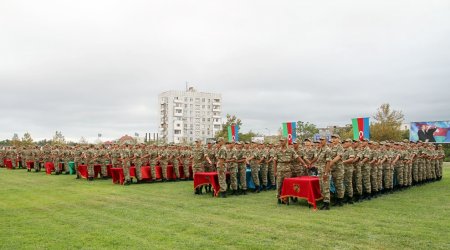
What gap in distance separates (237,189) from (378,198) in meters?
4.36

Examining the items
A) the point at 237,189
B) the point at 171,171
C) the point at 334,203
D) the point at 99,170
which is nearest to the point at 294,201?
the point at 334,203

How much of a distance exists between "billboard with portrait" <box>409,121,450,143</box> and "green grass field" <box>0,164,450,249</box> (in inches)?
863

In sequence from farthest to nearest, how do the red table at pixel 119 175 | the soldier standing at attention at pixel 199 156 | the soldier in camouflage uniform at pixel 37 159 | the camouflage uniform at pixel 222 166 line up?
the soldier in camouflage uniform at pixel 37 159 < the red table at pixel 119 175 < the soldier standing at attention at pixel 199 156 < the camouflage uniform at pixel 222 166

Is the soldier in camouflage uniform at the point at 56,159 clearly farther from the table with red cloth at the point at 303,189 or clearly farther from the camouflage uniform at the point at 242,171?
the table with red cloth at the point at 303,189

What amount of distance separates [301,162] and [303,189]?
3.41 feet

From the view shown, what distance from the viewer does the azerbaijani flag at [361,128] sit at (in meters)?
12.6

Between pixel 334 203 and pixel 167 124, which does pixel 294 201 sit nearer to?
pixel 334 203

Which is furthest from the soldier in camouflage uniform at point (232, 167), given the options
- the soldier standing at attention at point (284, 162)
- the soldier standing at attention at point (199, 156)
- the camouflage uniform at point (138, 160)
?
the camouflage uniform at point (138, 160)

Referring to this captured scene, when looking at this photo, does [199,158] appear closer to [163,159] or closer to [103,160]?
[163,159]

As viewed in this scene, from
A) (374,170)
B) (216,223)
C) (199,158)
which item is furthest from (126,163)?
(374,170)

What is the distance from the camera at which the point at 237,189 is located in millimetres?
12727

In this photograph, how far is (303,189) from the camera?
9812mm

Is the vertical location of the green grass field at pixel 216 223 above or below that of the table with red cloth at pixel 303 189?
below

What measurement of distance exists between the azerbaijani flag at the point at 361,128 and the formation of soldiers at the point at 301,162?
1.84ft
